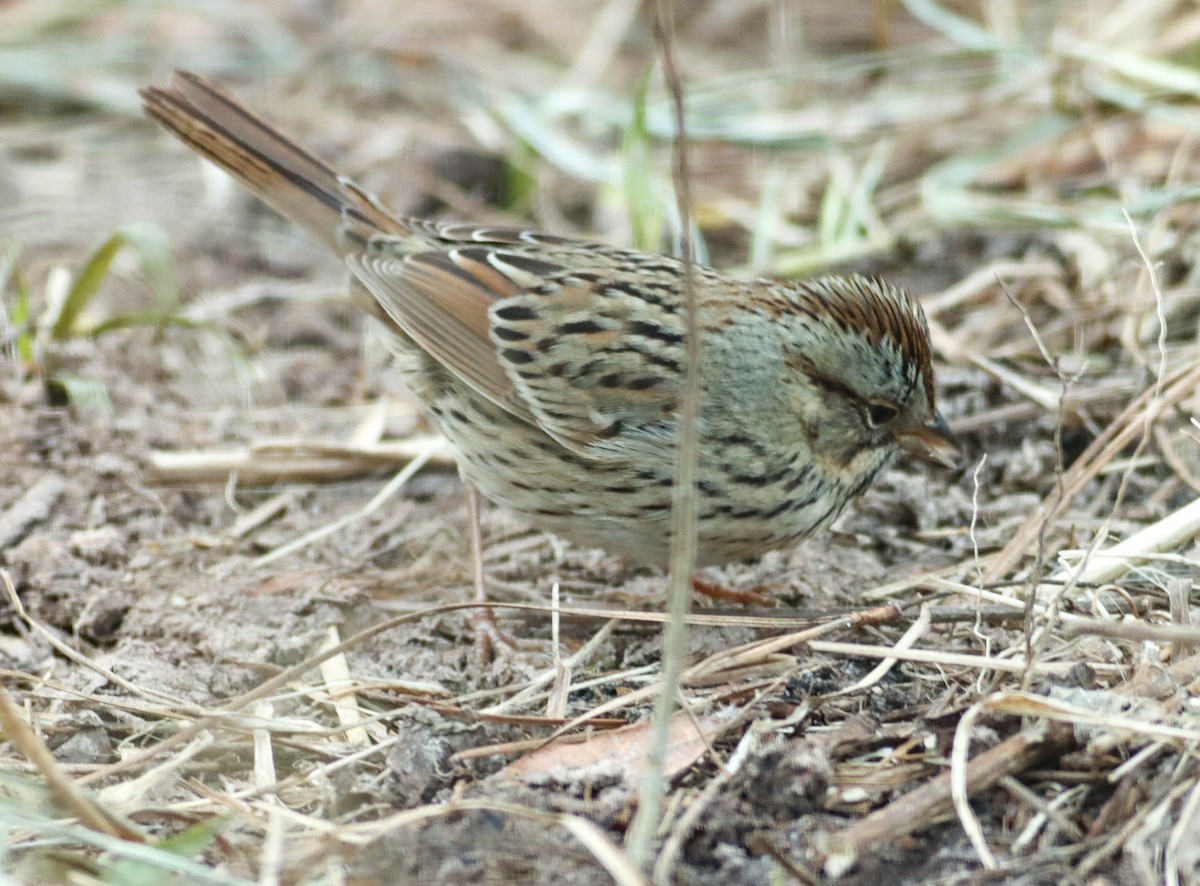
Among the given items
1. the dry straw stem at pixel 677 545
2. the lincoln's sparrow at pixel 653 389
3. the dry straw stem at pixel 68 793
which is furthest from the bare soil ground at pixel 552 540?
the lincoln's sparrow at pixel 653 389

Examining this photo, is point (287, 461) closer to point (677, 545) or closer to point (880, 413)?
point (880, 413)

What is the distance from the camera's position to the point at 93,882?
2516mm

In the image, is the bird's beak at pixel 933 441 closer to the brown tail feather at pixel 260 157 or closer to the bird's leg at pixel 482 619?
the bird's leg at pixel 482 619

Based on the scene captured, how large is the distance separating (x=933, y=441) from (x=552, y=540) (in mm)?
1284

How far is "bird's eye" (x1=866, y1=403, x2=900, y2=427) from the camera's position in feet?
12.4

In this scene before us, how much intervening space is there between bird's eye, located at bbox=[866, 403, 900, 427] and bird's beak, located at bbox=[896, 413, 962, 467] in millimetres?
65

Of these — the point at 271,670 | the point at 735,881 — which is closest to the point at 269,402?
the point at 271,670

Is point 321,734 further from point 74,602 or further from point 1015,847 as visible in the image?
point 1015,847

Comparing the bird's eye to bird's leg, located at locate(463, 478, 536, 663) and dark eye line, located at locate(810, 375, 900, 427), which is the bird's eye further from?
bird's leg, located at locate(463, 478, 536, 663)

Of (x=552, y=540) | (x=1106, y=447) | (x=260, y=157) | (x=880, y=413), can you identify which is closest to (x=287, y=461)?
(x=552, y=540)

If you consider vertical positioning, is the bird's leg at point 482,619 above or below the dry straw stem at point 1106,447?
below

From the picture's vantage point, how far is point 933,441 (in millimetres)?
3854

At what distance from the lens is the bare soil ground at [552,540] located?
2.72 m

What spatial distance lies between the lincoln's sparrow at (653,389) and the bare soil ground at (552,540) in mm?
291
